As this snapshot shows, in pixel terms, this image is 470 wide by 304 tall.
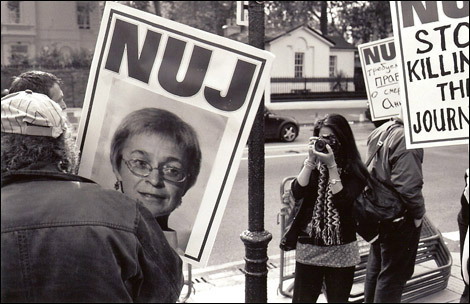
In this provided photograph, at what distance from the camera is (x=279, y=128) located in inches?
609

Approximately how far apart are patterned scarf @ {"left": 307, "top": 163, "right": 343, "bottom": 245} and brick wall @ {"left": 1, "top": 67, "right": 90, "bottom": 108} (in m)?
23.2

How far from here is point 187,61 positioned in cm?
216

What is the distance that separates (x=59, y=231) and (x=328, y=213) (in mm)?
2079

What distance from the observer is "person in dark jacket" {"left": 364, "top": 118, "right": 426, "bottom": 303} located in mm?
3635

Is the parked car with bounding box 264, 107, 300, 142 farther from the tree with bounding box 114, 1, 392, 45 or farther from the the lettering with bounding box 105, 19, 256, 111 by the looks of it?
the tree with bounding box 114, 1, 392, 45

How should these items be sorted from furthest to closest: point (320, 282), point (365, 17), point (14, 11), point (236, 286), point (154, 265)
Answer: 1. point (365, 17)
2. point (14, 11)
3. point (236, 286)
4. point (320, 282)
5. point (154, 265)

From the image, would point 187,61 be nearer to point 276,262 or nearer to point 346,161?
point 346,161

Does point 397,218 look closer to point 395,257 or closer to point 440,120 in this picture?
point 395,257

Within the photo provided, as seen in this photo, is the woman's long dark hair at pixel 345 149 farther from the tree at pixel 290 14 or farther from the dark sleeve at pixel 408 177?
the tree at pixel 290 14

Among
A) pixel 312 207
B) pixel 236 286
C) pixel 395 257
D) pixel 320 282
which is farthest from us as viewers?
pixel 236 286

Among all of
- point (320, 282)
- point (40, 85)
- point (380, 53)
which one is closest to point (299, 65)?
point (380, 53)

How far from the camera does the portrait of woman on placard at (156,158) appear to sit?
2.14m

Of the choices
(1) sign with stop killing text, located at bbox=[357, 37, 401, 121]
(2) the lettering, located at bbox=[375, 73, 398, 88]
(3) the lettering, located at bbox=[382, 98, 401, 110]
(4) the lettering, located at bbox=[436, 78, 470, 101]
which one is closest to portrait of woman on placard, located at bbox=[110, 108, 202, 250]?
(4) the lettering, located at bbox=[436, 78, 470, 101]

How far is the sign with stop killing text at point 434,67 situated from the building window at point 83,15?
3513 cm
